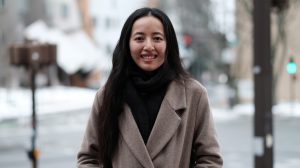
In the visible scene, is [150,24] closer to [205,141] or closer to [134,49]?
[134,49]

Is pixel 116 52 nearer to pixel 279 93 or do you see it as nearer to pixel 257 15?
pixel 257 15

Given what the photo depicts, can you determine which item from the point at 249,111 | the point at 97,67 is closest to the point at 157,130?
the point at 249,111

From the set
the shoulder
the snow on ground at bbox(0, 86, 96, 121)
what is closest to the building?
the snow on ground at bbox(0, 86, 96, 121)

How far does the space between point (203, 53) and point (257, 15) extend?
148 ft

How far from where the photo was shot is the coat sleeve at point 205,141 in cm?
278

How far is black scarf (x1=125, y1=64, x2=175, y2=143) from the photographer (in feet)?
9.07

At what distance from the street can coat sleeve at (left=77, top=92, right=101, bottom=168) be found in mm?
10268

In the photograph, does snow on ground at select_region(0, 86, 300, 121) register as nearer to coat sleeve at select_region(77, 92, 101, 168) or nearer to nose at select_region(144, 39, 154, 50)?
coat sleeve at select_region(77, 92, 101, 168)

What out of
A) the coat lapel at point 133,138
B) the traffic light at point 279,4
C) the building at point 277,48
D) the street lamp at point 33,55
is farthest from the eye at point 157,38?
the building at point 277,48

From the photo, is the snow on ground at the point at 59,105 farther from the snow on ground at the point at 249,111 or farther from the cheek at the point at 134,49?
the cheek at the point at 134,49

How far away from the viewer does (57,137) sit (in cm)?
2162

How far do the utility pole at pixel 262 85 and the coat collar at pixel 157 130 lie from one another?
4.72 meters

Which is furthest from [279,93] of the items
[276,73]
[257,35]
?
[257,35]

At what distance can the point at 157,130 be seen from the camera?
273cm
